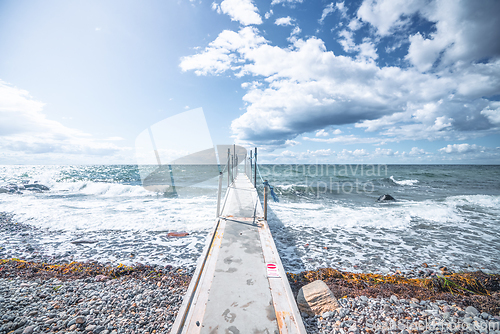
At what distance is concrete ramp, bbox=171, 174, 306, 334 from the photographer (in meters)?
2.10

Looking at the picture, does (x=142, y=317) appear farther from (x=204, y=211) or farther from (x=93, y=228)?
(x=204, y=211)

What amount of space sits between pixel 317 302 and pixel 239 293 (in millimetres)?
1181

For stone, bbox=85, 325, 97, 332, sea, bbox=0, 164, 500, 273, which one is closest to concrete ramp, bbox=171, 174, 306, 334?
sea, bbox=0, 164, 500, 273

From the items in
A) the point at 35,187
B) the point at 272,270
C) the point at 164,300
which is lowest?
the point at 164,300

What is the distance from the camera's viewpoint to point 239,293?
8.51ft

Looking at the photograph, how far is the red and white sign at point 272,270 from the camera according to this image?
3.02 meters

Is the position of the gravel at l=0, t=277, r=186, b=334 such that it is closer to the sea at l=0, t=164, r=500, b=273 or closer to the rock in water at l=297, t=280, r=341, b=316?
the sea at l=0, t=164, r=500, b=273

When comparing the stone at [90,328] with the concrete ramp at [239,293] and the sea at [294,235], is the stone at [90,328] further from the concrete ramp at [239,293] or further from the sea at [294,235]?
the sea at [294,235]

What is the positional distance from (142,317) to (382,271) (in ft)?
15.5

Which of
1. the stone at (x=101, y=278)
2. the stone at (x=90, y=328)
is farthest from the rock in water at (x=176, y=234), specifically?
the stone at (x=90, y=328)

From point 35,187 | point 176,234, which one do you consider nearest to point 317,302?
point 176,234

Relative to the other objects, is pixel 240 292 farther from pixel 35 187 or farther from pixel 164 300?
pixel 35 187

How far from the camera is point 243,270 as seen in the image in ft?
10.3

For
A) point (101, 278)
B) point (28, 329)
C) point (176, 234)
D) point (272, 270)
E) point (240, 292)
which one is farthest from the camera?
point (176, 234)
